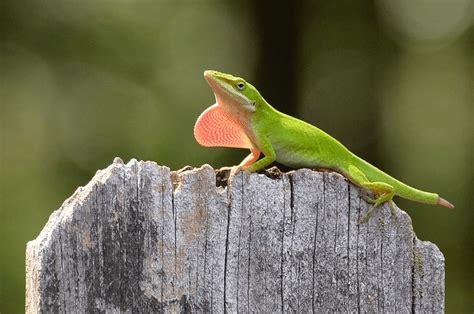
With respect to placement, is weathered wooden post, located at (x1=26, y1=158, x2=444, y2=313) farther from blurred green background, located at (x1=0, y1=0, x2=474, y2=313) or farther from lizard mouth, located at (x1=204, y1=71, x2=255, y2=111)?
blurred green background, located at (x1=0, y1=0, x2=474, y2=313)

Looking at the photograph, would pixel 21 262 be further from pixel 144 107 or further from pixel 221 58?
pixel 221 58

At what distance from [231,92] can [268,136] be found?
282 millimetres

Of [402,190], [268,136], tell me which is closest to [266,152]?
[268,136]

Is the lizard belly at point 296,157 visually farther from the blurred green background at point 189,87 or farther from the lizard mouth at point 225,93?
the blurred green background at point 189,87

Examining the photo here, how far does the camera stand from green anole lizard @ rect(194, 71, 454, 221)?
3814mm

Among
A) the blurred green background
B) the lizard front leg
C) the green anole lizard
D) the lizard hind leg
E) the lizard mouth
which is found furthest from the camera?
the blurred green background

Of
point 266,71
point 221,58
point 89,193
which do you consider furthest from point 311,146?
point 221,58

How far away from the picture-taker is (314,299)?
303 cm

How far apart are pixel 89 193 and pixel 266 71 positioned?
10342mm

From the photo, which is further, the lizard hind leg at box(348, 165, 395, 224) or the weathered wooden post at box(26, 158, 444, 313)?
the lizard hind leg at box(348, 165, 395, 224)

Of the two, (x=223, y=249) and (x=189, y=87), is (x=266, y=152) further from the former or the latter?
(x=189, y=87)

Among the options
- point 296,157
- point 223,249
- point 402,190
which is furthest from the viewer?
point 402,190

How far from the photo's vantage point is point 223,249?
2930 millimetres

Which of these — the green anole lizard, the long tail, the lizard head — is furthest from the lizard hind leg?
the lizard head
